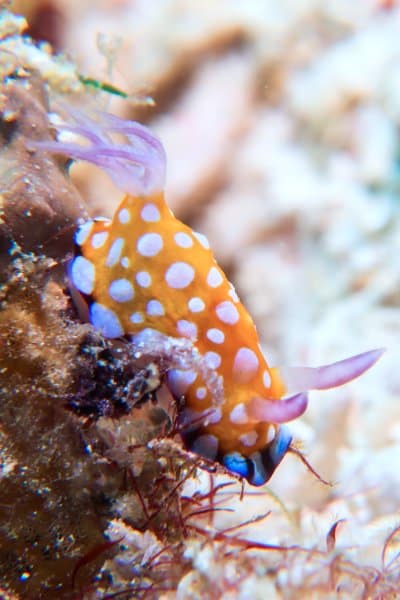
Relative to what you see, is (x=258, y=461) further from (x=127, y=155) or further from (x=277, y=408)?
(x=127, y=155)

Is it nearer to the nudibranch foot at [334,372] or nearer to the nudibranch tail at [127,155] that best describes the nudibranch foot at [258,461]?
the nudibranch foot at [334,372]

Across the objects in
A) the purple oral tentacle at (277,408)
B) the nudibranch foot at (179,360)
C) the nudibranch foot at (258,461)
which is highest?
the purple oral tentacle at (277,408)

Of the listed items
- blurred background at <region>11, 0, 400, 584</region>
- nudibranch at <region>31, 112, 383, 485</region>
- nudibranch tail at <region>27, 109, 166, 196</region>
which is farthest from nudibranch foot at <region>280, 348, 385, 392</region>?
blurred background at <region>11, 0, 400, 584</region>

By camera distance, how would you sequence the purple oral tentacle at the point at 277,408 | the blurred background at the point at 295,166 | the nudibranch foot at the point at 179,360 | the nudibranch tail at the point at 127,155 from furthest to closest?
the blurred background at the point at 295,166, the nudibranch tail at the point at 127,155, the nudibranch foot at the point at 179,360, the purple oral tentacle at the point at 277,408


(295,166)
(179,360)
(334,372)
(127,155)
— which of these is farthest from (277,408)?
(295,166)

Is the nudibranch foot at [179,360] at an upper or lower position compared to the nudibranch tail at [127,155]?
lower

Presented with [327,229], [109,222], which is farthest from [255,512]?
[327,229]

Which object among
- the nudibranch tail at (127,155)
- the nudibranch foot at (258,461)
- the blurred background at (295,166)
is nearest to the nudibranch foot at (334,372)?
the nudibranch foot at (258,461)
